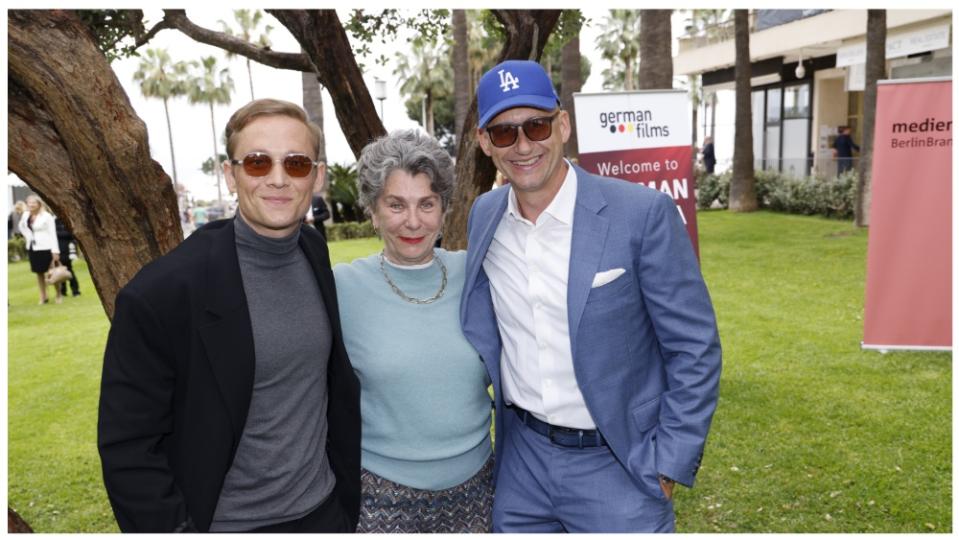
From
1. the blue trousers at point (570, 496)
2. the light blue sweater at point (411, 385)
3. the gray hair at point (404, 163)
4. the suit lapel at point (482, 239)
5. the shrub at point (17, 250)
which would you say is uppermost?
the gray hair at point (404, 163)

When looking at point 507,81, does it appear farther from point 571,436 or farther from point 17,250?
point 17,250

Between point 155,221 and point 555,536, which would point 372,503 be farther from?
point 155,221

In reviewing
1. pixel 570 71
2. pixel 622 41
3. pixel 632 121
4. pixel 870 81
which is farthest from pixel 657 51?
pixel 622 41

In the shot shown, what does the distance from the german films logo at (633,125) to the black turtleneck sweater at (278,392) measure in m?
4.71

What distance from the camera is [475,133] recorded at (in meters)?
5.68

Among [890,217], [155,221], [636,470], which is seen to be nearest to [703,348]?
[636,470]

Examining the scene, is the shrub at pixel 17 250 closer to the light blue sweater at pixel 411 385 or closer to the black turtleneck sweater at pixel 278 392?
the light blue sweater at pixel 411 385

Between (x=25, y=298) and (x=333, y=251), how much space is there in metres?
7.29

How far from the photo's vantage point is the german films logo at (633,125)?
6.65 m

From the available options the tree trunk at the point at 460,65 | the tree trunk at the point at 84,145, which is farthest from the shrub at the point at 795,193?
the tree trunk at the point at 84,145

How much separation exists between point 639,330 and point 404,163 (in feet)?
3.26

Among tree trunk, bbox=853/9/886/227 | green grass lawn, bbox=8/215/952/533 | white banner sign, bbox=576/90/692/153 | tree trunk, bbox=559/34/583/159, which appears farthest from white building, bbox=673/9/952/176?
white banner sign, bbox=576/90/692/153

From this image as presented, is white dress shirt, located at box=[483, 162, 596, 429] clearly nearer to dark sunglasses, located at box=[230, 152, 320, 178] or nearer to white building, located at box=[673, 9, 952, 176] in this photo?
dark sunglasses, located at box=[230, 152, 320, 178]

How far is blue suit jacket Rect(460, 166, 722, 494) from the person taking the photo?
8.53 feet
